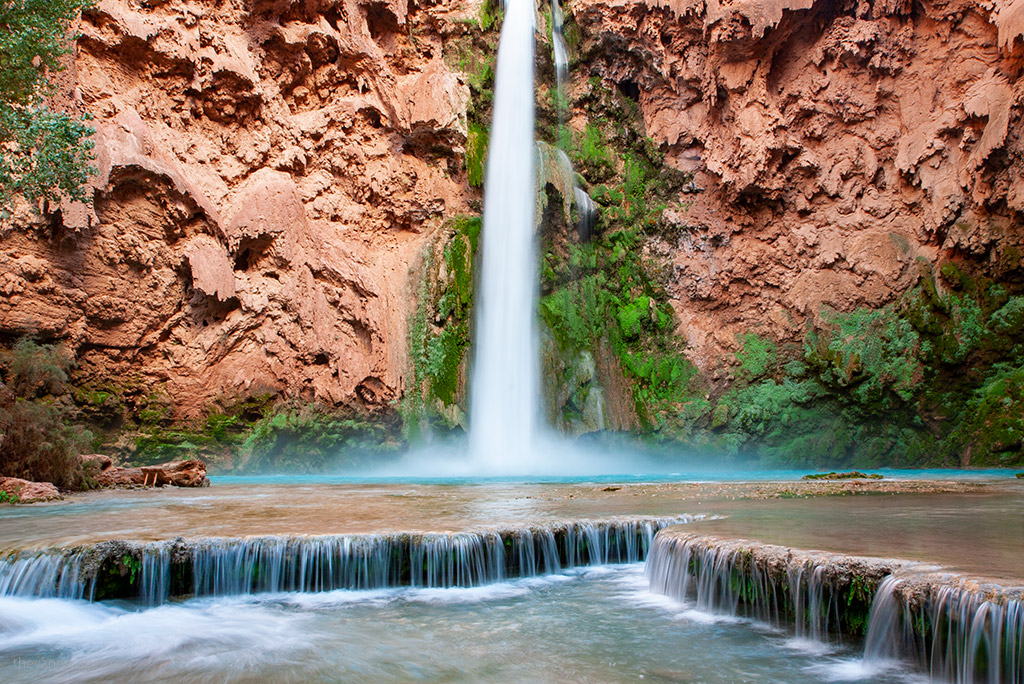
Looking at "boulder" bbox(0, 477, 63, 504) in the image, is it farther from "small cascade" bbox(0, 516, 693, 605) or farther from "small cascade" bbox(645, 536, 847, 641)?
"small cascade" bbox(645, 536, 847, 641)

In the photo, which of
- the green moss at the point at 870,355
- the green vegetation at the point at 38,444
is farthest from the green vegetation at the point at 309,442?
the green moss at the point at 870,355

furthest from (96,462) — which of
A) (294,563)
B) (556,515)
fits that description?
(556,515)

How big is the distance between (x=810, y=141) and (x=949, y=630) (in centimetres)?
2055

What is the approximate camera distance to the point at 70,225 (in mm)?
14922

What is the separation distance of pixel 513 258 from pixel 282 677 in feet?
56.1

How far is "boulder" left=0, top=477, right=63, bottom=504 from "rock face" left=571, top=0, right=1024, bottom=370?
56.0 ft

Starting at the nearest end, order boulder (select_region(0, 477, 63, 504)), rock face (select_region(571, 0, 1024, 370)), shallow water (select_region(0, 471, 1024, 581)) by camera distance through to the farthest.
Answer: shallow water (select_region(0, 471, 1024, 581)), boulder (select_region(0, 477, 63, 504)), rock face (select_region(571, 0, 1024, 370))

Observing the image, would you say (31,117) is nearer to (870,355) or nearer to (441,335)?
(441,335)

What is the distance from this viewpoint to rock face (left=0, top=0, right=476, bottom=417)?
15938 mm

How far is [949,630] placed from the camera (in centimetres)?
333

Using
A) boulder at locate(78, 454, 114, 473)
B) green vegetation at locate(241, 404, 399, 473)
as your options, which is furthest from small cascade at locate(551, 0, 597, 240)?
boulder at locate(78, 454, 114, 473)

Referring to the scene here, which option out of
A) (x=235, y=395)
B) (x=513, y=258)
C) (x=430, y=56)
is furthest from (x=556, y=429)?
(x=430, y=56)

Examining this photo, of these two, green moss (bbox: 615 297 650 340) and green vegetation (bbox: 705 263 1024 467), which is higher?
green moss (bbox: 615 297 650 340)

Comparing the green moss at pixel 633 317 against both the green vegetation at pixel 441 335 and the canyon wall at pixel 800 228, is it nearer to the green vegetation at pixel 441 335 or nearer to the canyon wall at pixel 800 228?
the canyon wall at pixel 800 228
